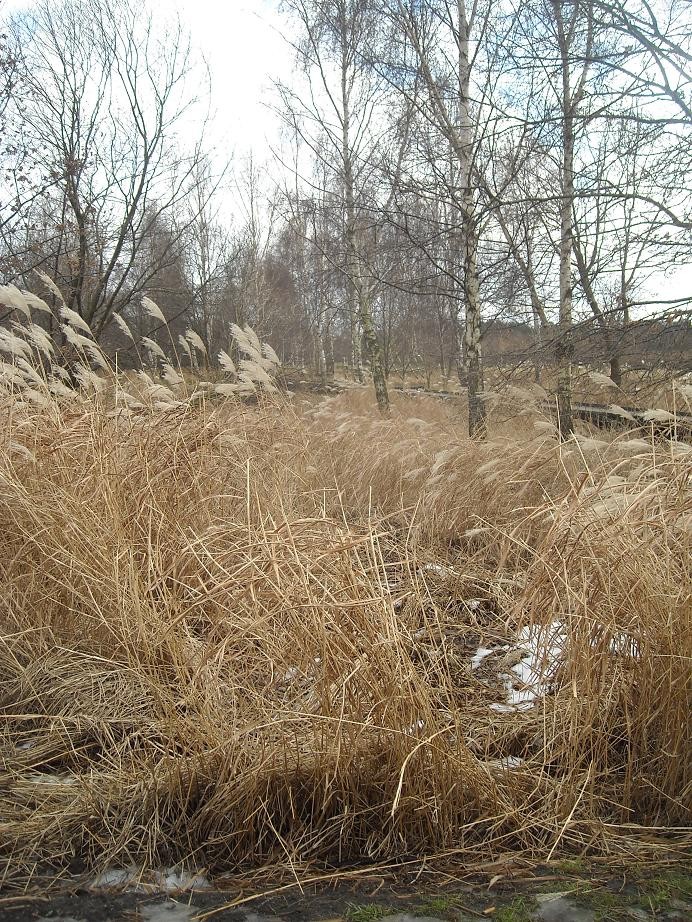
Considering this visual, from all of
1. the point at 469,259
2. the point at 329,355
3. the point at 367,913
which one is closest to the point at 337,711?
the point at 367,913

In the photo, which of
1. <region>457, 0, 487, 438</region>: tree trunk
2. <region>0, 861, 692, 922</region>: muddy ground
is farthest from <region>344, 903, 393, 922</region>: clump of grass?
<region>457, 0, 487, 438</region>: tree trunk

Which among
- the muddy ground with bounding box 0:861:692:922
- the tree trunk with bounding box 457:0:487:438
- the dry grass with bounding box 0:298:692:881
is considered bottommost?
the muddy ground with bounding box 0:861:692:922

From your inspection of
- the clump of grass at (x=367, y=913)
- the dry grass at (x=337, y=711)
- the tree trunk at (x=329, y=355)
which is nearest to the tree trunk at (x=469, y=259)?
the dry grass at (x=337, y=711)

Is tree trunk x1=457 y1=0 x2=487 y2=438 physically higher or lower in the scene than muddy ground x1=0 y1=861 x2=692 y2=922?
higher

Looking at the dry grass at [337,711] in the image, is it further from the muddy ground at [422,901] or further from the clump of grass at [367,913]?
the clump of grass at [367,913]

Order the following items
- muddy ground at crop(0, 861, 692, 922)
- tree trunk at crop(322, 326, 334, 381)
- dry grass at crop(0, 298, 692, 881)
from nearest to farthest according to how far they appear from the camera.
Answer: muddy ground at crop(0, 861, 692, 922) → dry grass at crop(0, 298, 692, 881) → tree trunk at crop(322, 326, 334, 381)

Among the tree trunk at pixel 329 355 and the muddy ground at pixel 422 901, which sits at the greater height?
the tree trunk at pixel 329 355

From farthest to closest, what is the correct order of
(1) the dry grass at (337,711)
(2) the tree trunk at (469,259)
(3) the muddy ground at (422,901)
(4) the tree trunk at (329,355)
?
(4) the tree trunk at (329,355) → (2) the tree trunk at (469,259) → (1) the dry grass at (337,711) → (3) the muddy ground at (422,901)

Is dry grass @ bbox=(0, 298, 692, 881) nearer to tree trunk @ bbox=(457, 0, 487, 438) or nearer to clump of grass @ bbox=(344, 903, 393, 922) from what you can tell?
clump of grass @ bbox=(344, 903, 393, 922)

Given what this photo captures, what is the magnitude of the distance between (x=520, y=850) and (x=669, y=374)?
3.85 meters

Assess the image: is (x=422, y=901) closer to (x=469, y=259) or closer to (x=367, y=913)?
(x=367, y=913)

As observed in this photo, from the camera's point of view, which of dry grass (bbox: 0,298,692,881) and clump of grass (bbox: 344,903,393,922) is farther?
dry grass (bbox: 0,298,692,881)

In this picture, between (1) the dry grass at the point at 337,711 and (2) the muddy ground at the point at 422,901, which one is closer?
(2) the muddy ground at the point at 422,901

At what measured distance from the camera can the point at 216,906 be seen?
143 cm
